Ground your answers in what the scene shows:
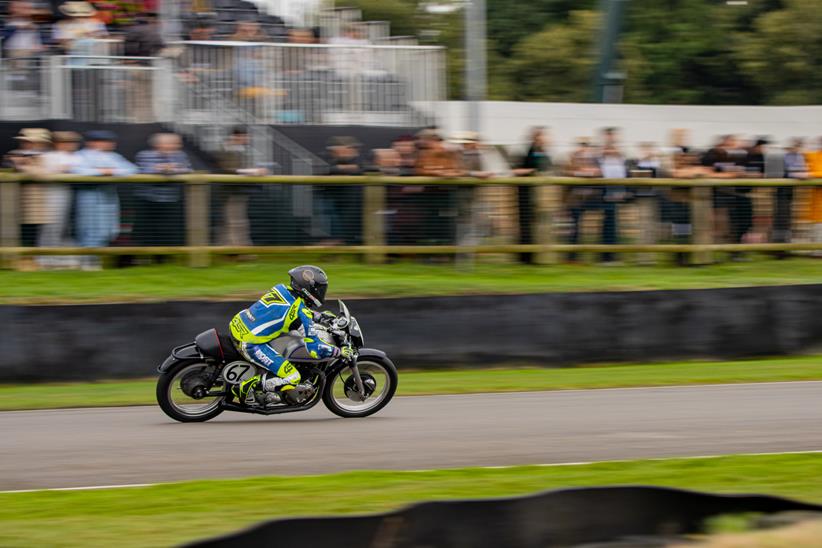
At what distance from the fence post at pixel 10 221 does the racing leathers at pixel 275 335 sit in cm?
550

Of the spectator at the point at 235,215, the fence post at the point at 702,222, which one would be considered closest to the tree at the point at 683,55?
the fence post at the point at 702,222

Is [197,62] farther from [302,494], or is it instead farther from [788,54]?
[788,54]

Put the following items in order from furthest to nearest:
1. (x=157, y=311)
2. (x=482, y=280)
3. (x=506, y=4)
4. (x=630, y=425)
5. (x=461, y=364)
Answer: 1. (x=506, y=4)
2. (x=482, y=280)
3. (x=461, y=364)
4. (x=157, y=311)
5. (x=630, y=425)

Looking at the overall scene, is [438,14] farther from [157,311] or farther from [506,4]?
[157,311]

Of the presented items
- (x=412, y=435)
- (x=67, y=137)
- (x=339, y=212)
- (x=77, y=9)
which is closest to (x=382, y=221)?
(x=339, y=212)

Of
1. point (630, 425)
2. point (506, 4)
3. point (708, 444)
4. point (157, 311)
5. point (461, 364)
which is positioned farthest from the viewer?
point (506, 4)

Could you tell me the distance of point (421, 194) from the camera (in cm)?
1578

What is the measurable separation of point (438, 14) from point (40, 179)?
1363 inches

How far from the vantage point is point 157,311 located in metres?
13.1

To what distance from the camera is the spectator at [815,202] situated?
17.3 meters

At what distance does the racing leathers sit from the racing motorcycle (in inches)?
2.0

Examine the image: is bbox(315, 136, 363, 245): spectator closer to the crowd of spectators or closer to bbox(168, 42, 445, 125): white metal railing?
the crowd of spectators

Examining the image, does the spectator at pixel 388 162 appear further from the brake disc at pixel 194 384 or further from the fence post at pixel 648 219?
the brake disc at pixel 194 384

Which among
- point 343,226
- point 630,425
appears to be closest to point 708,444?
point 630,425
